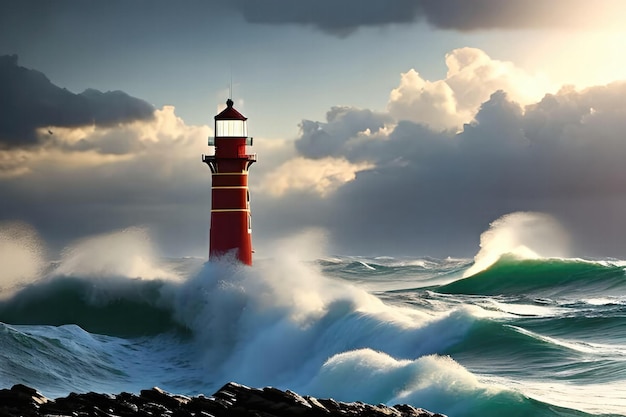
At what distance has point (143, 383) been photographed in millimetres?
20453

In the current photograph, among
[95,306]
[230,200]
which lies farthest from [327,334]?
[95,306]

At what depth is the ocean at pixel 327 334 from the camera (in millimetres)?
Result: 13531

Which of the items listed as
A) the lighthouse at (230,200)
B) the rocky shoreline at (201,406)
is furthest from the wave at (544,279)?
the rocky shoreline at (201,406)

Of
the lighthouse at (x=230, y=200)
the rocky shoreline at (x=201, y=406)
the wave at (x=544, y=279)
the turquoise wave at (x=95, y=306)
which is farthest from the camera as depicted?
the wave at (x=544, y=279)

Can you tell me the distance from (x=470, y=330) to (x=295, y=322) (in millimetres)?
4492

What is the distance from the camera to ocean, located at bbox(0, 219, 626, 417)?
13531 mm

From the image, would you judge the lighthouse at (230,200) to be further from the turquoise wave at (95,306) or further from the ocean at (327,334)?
the turquoise wave at (95,306)

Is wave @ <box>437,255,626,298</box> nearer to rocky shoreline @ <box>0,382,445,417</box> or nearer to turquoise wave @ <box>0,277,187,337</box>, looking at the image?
turquoise wave @ <box>0,277,187,337</box>

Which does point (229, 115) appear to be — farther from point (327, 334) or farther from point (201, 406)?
point (201, 406)

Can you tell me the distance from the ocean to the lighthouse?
620mm

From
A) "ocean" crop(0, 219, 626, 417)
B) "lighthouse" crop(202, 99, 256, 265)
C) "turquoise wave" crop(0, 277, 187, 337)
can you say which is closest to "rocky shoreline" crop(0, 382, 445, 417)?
"ocean" crop(0, 219, 626, 417)

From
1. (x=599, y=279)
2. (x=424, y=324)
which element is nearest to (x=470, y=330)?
(x=424, y=324)

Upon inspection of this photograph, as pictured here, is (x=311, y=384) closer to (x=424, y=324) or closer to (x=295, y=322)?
(x=424, y=324)

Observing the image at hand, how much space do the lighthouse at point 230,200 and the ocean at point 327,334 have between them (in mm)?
620
